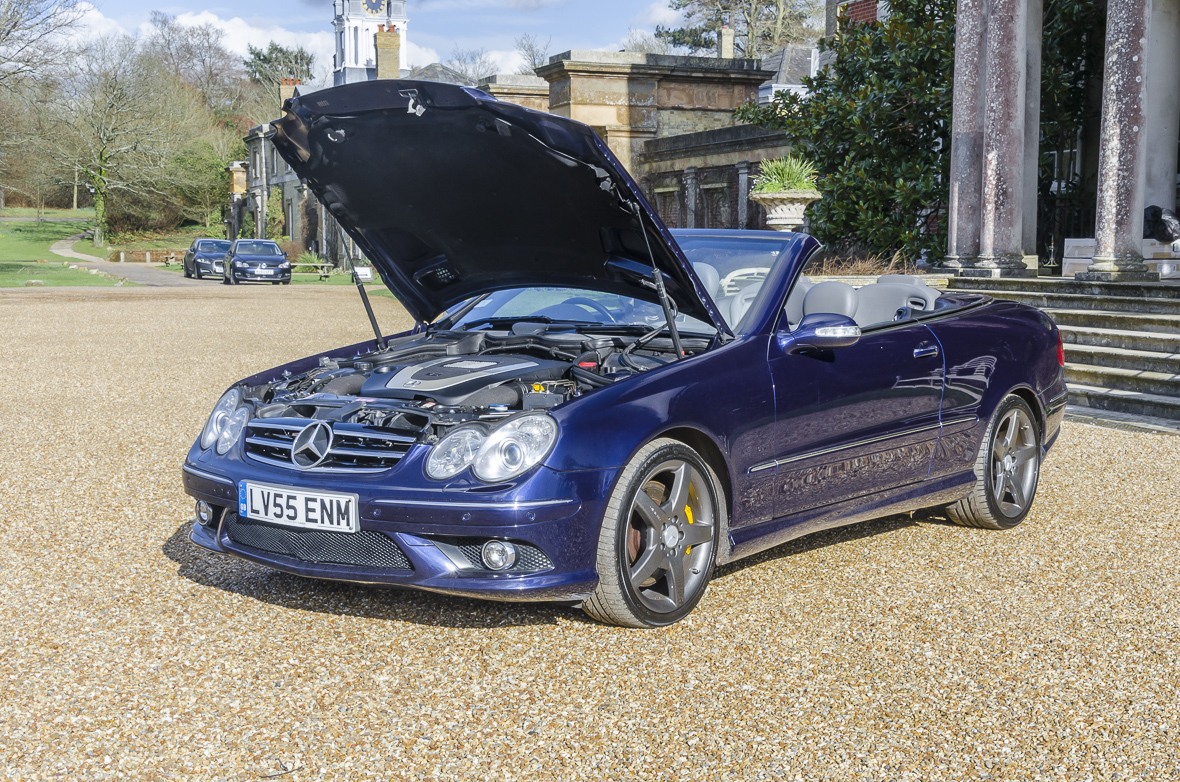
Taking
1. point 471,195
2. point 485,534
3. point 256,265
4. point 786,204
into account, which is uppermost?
point 786,204

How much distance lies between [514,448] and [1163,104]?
14.0 metres

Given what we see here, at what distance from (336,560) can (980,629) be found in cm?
230

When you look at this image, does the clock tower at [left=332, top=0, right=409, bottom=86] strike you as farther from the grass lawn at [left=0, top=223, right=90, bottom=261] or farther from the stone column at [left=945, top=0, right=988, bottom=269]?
the stone column at [left=945, top=0, right=988, bottom=269]

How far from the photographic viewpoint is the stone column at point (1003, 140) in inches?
558

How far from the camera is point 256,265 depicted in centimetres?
3616

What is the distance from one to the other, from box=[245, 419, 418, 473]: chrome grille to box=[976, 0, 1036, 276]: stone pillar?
11677 millimetres

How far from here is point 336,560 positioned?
410 cm

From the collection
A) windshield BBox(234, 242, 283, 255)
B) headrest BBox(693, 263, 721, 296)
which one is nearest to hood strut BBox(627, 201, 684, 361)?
headrest BBox(693, 263, 721, 296)

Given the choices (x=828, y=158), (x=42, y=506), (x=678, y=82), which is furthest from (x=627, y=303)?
(x=678, y=82)

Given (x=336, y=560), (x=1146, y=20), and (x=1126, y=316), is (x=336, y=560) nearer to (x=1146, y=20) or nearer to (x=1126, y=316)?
(x=1126, y=316)

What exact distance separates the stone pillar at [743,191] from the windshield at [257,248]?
62.9ft

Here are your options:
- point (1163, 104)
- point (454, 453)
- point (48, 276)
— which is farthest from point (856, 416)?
point (48, 276)

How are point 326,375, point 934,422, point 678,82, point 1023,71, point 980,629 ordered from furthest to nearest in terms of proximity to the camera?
point 678,82
point 1023,71
point 934,422
point 326,375
point 980,629

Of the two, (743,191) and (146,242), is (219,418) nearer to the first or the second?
(743,191)
